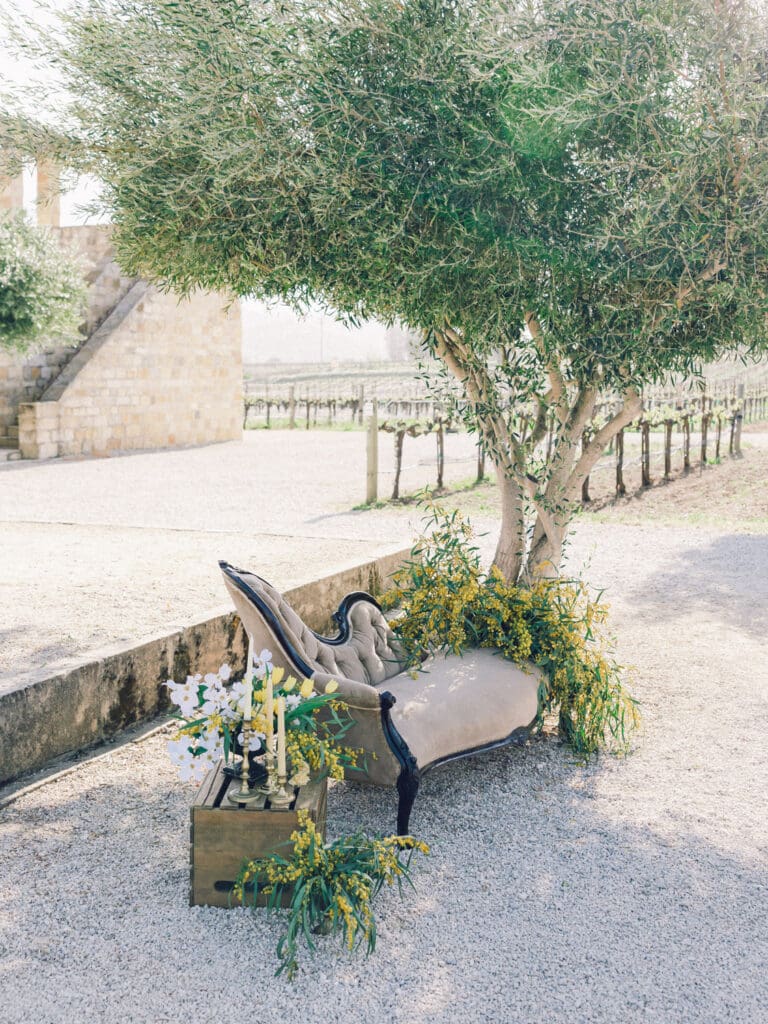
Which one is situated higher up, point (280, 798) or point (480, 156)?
point (480, 156)

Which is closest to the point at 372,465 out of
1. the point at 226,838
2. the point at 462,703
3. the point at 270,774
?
the point at 462,703

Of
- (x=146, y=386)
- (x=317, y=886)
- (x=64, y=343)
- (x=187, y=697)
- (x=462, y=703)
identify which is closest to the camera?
(x=317, y=886)

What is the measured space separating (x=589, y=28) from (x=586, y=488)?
10.1m

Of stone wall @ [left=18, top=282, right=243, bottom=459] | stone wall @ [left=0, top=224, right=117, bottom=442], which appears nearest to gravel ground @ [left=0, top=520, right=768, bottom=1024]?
stone wall @ [left=0, top=224, right=117, bottom=442]

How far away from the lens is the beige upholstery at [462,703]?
4211mm

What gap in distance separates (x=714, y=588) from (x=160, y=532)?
5247 millimetres

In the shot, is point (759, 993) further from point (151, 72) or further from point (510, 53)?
point (151, 72)

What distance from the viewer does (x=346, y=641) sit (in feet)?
16.1

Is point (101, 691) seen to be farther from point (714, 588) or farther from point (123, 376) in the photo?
point (123, 376)

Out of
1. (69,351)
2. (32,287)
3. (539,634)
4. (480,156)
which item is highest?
(32,287)

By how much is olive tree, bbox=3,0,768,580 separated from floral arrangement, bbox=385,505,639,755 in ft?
3.96

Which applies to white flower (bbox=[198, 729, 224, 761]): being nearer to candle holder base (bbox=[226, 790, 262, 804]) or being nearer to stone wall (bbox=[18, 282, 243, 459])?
candle holder base (bbox=[226, 790, 262, 804])

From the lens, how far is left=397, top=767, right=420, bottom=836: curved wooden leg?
389 cm

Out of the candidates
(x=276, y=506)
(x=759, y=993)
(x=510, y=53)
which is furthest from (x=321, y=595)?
(x=276, y=506)
